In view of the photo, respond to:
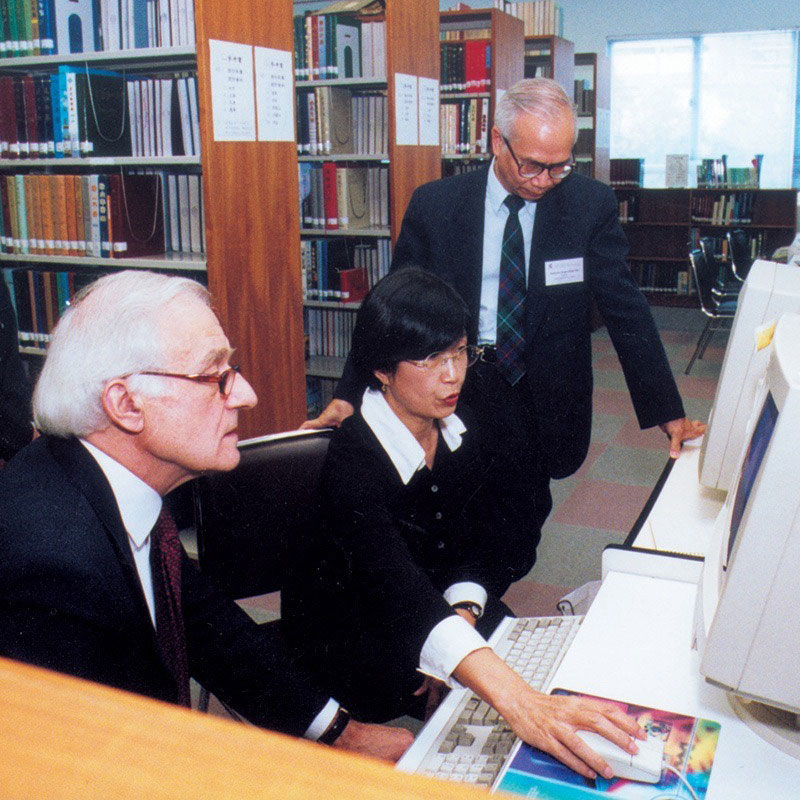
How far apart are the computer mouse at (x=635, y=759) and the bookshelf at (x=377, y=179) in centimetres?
321

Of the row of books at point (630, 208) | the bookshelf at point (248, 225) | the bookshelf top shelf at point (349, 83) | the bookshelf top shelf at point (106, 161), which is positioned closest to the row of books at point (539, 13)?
the row of books at point (630, 208)

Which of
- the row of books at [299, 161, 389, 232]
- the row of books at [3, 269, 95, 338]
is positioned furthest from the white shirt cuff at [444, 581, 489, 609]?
the row of books at [299, 161, 389, 232]

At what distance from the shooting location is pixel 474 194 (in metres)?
2.37

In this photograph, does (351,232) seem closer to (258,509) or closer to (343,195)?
(343,195)

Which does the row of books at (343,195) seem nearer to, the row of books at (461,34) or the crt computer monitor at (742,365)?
the row of books at (461,34)

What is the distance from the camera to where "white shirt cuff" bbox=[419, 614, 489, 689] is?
1.17 meters

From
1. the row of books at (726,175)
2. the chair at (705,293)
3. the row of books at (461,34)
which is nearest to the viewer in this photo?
the chair at (705,293)

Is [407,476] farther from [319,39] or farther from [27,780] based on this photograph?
[319,39]

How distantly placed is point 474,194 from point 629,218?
21.2 feet

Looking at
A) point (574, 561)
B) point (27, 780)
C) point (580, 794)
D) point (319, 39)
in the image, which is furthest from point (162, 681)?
point (319, 39)

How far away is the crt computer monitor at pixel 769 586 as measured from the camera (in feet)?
2.70

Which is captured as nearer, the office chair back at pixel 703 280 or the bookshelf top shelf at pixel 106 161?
the bookshelf top shelf at pixel 106 161

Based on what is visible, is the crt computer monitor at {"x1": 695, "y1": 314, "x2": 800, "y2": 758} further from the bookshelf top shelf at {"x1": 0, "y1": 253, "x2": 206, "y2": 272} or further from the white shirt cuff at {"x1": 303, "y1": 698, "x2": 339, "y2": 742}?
the bookshelf top shelf at {"x1": 0, "y1": 253, "x2": 206, "y2": 272}

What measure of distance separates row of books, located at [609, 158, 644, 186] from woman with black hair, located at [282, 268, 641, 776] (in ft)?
23.8
